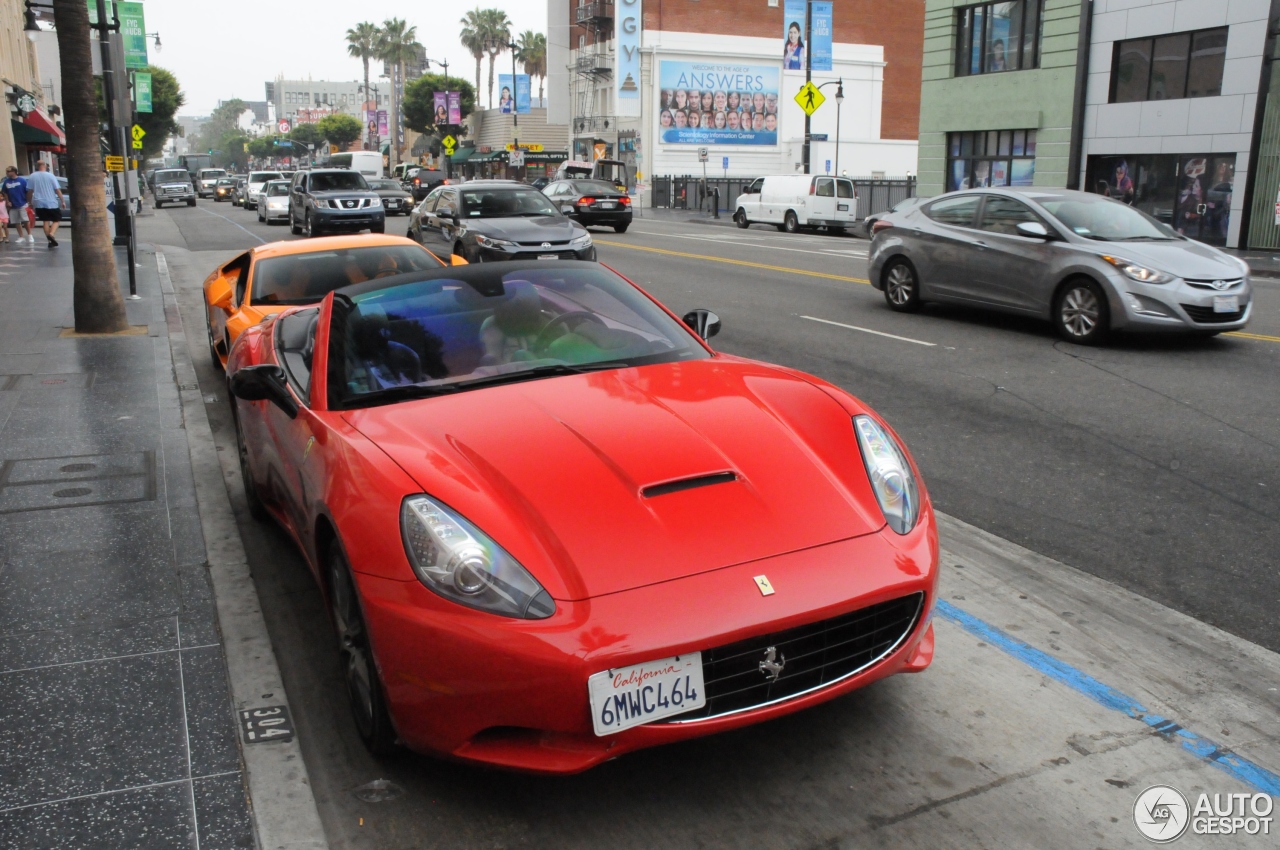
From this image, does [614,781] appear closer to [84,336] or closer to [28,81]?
[84,336]

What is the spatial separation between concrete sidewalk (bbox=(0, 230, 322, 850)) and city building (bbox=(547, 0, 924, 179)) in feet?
175

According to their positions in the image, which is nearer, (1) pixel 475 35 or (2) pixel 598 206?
(2) pixel 598 206

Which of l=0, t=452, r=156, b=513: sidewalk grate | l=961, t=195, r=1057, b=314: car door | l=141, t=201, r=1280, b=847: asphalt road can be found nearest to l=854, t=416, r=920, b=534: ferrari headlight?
l=141, t=201, r=1280, b=847: asphalt road

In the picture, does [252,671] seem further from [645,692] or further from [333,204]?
[333,204]

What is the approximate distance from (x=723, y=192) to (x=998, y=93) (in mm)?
17655

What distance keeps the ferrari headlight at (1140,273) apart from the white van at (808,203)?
947 inches

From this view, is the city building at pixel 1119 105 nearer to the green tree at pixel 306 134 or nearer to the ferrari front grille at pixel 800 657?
the ferrari front grille at pixel 800 657

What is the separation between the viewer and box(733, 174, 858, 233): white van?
34094mm

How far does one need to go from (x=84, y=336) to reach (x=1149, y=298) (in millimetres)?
10605

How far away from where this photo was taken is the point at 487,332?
4375 mm

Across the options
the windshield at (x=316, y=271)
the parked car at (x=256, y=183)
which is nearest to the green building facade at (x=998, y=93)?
the parked car at (x=256, y=183)

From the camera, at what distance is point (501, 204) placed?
58.5 feet

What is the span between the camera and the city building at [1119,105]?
→ 24922 millimetres

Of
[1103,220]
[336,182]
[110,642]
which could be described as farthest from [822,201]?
[110,642]
